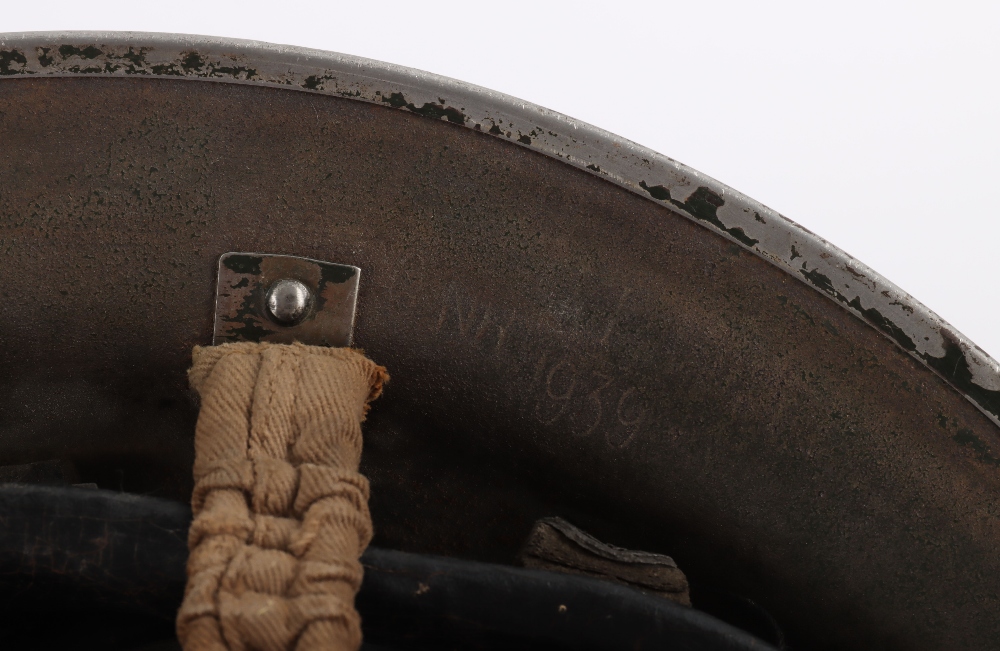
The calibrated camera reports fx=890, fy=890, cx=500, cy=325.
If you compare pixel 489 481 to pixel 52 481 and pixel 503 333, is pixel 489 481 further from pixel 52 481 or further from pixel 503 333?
pixel 52 481

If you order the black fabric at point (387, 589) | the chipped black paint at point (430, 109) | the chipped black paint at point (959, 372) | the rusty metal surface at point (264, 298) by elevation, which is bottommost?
the black fabric at point (387, 589)

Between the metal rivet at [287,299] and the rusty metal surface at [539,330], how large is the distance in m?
0.02

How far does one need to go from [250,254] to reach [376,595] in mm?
231

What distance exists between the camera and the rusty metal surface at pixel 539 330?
1.84 ft

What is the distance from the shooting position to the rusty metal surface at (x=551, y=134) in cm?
55

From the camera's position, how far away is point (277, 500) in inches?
18.5

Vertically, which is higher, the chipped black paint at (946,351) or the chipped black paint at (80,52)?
the chipped black paint at (80,52)

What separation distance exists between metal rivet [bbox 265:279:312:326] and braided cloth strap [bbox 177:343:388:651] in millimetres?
29

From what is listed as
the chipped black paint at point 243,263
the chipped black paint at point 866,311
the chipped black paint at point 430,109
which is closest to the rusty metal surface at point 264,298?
the chipped black paint at point 243,263

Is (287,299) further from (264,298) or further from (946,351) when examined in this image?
(946,351)

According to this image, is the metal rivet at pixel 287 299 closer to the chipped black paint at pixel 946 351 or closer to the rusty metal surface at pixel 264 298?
the rusty metal surface at pixel 264 298

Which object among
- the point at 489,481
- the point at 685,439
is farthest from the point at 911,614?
the point at 489,481

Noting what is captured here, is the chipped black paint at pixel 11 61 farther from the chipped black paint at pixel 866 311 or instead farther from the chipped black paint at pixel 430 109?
the chipped black paint at pixel 866 311

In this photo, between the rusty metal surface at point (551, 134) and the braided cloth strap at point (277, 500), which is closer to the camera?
the braided cloth strap at point (277, 500)
